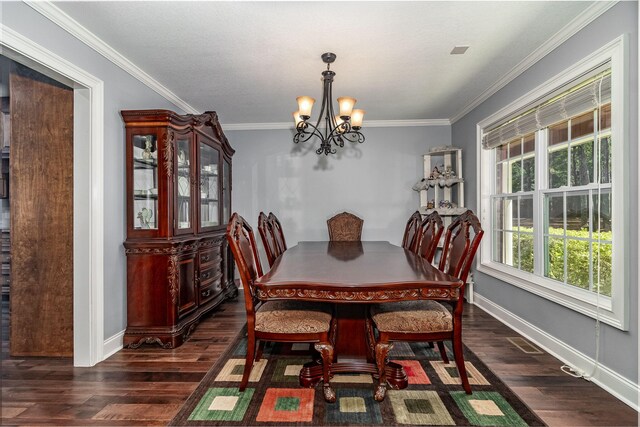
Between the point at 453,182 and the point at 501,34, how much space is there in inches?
78.2

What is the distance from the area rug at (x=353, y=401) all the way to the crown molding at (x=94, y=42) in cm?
250

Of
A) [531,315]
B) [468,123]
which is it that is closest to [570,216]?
[531,315]

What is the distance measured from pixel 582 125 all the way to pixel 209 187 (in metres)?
3.40

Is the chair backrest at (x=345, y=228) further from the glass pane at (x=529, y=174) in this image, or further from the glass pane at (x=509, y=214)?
the glass pane at (x=529, y=174)

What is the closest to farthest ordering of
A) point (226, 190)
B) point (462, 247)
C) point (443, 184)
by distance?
point (462, 247)
point (443, 184)
point (226, 190)

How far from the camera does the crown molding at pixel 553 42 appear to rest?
2.07m

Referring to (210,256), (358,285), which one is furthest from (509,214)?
(210,256)

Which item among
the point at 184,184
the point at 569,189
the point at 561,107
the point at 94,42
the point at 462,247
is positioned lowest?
the point at 462,247

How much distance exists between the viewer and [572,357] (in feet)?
7.61

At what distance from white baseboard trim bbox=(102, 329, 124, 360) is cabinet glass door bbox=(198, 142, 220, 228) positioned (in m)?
1.19

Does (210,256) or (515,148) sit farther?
(210,256)

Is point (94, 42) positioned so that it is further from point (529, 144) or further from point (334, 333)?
point (529, 144)

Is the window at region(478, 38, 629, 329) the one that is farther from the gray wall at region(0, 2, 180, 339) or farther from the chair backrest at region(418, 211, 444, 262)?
the gray wall at region(0, 2, 180, 339)

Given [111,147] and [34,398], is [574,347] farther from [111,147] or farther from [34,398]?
[111,147]
